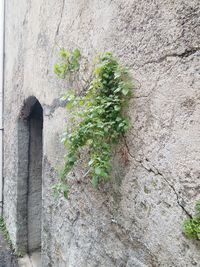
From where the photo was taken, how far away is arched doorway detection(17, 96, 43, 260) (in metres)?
3.12

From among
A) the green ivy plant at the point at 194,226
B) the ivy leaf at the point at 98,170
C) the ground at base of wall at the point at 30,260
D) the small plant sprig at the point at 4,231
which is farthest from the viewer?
the small plant sprig at the point at 4,231


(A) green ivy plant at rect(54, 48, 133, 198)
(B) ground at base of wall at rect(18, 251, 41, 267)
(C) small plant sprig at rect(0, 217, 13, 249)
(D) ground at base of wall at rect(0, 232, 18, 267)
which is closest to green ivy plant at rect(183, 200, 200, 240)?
(A) green ivy plant at rect(54, 48, 133, 198)

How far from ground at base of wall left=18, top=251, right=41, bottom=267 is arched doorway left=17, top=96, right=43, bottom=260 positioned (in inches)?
3.0

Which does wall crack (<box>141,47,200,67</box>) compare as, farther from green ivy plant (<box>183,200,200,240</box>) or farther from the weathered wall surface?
green ivy plant (<box>183,200,200,240</box>)

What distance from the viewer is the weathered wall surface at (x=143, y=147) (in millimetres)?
921

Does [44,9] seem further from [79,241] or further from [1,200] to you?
[1,200]

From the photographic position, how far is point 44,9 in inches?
88.7

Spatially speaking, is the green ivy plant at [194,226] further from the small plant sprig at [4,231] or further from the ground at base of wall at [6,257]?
the small plant sprig at [4,231]

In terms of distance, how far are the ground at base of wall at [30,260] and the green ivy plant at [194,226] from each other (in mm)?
2470

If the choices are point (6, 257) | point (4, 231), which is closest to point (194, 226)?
point (6, 257)

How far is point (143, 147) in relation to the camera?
3.67 ft

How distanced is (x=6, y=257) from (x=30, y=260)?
0.35 metres

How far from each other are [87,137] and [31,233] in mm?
2448

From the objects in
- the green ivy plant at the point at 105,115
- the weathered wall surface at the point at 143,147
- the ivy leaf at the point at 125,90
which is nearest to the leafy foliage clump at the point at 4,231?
the weathered wall surface at the point at 143,147
